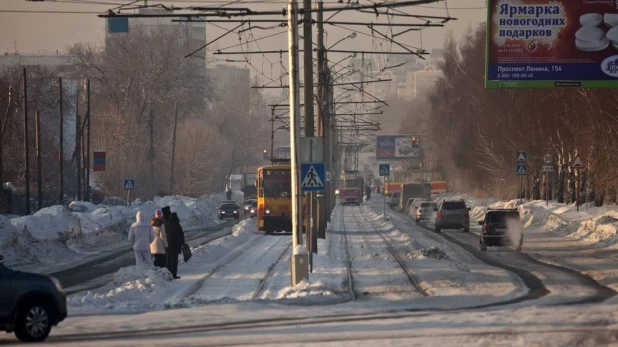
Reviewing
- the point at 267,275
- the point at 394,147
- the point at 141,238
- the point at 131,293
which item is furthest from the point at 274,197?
the point at 394,147

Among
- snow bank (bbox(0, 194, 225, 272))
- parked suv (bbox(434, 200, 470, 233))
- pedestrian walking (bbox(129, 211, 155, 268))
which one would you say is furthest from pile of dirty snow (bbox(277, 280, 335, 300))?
parked suv (bbox(434, 200, 470, 233))

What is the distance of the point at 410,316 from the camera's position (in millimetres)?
18922

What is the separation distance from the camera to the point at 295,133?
81.3ft

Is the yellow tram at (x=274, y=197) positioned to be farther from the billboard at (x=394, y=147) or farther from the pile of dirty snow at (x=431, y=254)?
the billboard at (x=394, y=147)

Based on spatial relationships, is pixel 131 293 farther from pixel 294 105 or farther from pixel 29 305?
pixel 29 305

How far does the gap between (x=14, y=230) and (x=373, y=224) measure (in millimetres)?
33239

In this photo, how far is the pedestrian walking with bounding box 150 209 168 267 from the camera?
84.4ft

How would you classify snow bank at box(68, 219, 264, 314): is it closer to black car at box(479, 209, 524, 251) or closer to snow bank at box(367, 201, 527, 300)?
snow bank at box(367, 201, 527, 300)

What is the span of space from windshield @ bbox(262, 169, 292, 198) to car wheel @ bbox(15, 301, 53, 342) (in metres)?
37.5

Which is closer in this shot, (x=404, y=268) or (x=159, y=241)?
(x=159, y=241)

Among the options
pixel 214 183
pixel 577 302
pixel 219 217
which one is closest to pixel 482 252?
pixel 577 302

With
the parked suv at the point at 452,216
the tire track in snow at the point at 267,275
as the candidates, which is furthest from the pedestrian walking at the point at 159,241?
the parked suv at the point at 452,216

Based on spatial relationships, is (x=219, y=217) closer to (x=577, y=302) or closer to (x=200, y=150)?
(x=200, y=150)

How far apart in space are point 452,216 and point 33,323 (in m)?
44.5
